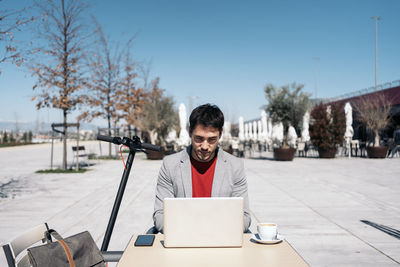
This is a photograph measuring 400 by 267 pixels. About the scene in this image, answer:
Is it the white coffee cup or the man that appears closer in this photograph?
the white coffee cup

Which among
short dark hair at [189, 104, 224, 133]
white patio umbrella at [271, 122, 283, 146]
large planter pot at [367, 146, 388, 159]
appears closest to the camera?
short dark hair at [189, 104, 224, 133]

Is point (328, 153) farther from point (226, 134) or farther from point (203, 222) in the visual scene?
point (203, 222)

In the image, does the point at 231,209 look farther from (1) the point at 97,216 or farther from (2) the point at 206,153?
(1) the point at 97,216

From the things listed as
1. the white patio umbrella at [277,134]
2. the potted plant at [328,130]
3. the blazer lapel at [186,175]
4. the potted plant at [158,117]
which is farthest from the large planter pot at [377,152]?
the blazer lapel at [186,175]

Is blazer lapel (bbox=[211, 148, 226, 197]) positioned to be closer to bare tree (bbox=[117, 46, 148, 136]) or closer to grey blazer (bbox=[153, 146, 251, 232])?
grey blazer (bbox=[153, 146, 251, 232])

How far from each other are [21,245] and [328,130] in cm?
1648

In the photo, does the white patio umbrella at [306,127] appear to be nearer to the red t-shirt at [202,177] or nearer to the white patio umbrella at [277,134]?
the white patio umbrella at [277,134]

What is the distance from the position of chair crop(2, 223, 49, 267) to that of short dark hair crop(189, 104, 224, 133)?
1092 millimetres

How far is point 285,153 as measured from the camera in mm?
→ 15219

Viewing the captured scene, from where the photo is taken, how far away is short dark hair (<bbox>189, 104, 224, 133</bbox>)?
7.41ft

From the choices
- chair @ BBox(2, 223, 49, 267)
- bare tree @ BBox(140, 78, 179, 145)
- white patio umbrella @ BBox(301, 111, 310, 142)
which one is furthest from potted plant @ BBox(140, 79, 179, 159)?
chair @ BBox(2, 223, 49, 267)

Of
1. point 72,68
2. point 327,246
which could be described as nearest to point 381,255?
point 327,246

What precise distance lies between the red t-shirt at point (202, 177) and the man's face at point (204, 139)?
0.64 feet

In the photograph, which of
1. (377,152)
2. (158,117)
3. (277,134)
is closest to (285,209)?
(277,134)
